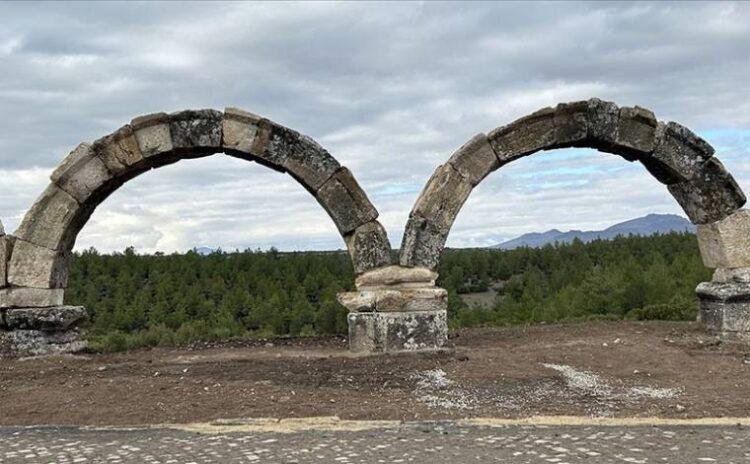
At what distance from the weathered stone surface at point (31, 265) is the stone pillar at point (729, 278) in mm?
8217

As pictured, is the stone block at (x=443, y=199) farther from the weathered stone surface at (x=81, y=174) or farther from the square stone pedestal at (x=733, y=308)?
the weathered stone surface at (x=81, y=174)

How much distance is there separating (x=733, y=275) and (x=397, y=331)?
14.4 ft

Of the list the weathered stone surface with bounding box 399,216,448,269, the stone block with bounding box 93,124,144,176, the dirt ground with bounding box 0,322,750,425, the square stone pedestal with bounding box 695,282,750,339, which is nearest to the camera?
the dirt ground with bounding box 0,322,750,425

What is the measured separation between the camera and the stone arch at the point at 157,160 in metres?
9.06

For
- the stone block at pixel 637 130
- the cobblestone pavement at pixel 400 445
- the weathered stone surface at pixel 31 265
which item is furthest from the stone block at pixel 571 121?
the weathered stone surface at pixel 31 265

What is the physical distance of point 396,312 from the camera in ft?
29.0

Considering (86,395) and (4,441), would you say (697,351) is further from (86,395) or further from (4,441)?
(4,441)

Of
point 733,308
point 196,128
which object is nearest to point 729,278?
point 733,308

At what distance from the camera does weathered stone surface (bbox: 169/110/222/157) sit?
912 cm

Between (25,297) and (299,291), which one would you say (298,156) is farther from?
(299,291)

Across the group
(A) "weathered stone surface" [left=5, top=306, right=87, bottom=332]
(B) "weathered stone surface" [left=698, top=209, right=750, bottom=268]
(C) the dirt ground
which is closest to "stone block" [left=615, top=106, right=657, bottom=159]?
(B) "weathered stone surface" [left=698, top=209, right=750, bottom=268]

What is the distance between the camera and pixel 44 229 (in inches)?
366

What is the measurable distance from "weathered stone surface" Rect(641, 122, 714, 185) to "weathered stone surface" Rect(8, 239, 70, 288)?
24.6 feet

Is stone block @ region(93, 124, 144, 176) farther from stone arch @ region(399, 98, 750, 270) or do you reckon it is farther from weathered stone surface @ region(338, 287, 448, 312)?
stone arch @ region(399, 98, 750, 270)
